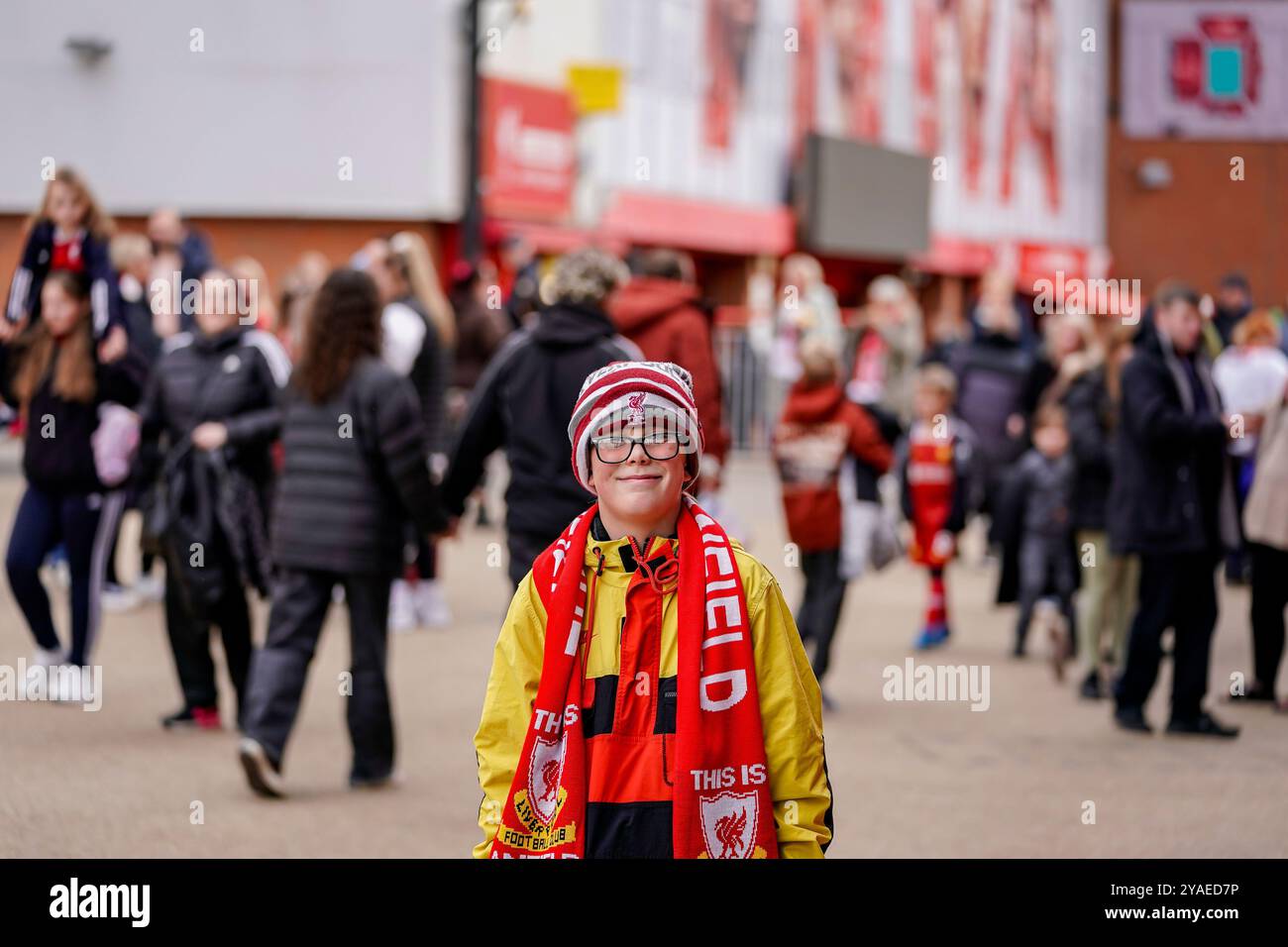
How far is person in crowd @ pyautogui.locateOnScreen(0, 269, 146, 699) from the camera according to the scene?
30.0 feet

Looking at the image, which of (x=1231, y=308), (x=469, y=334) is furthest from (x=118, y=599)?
(x=1231, y=308)

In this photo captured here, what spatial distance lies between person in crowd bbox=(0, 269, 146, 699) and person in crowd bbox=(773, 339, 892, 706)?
3002 mm

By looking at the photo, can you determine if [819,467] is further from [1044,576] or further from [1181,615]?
[1044,576]

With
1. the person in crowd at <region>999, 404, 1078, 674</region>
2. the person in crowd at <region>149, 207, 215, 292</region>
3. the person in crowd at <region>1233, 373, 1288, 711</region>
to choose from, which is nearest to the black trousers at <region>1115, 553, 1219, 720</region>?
the person in crowd at <region>1233, 373, 1288, 711</region>

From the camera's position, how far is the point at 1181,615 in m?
8.82

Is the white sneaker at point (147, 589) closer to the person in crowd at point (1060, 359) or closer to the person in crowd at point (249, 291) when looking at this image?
the person in crowd at point (249, 291)

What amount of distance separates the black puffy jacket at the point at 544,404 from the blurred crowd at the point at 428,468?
0.03ft

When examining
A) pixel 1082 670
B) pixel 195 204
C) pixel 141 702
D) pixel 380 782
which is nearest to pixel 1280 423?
pixel 1082 670

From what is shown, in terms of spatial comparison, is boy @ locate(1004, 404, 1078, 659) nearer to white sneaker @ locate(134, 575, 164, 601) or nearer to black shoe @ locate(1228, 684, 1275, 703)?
black shoe @ locate(1228, 684, 1275, 703)

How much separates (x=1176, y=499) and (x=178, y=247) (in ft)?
27.4

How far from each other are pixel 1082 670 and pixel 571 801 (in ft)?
24.4

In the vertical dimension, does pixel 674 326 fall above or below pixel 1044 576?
above
